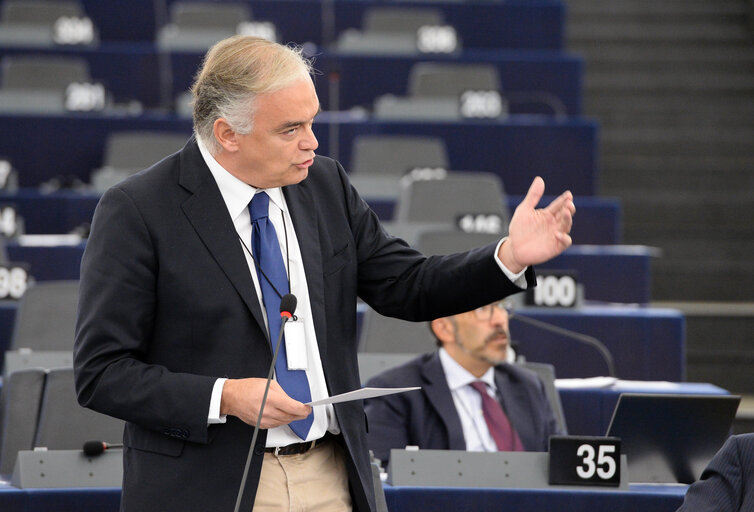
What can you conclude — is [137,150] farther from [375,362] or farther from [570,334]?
[570,334]

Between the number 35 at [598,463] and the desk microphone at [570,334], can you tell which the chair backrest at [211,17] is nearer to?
the desk microphone at [570,334]

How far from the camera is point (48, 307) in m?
4.05

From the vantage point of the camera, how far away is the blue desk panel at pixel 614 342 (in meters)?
4.60

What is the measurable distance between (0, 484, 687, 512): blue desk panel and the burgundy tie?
670mm

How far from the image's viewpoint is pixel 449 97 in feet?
22.7

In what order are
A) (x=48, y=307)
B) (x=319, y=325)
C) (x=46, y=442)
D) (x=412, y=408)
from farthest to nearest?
(x=48, y=307) → (x=412, y=408) → (x=46, y=442) → (x=319, y=325)

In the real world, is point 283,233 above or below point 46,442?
above

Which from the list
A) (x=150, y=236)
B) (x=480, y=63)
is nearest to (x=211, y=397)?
(x=150, y=236)

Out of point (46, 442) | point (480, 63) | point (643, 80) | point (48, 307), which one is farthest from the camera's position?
point (643, 80)

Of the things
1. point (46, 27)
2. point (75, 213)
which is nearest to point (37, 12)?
point (46, 27)

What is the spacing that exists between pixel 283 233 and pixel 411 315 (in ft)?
0.82

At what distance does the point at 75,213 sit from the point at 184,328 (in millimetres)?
4378

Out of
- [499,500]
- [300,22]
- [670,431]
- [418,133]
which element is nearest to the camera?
[499,500]

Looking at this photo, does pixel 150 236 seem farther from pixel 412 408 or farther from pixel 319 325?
pixel 412 408
